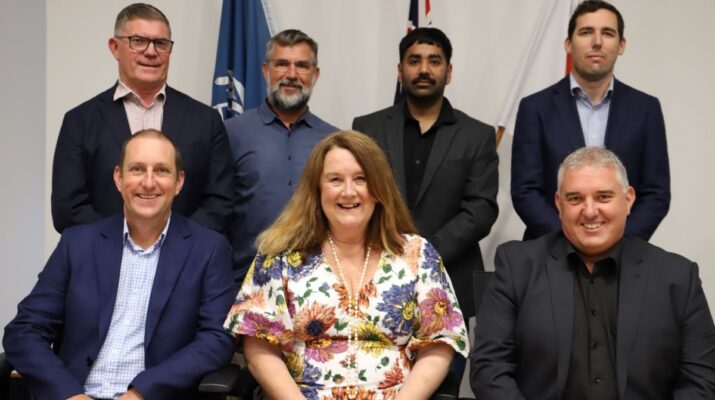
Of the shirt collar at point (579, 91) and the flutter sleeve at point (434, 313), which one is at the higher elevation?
the shirt collar at point (579, 91)

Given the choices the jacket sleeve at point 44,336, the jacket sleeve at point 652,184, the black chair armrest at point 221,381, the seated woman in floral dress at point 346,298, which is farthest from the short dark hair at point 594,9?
the jacket sleeve at point 44,336

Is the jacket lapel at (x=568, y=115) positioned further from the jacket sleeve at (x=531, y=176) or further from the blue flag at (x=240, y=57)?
the blue flag at (x=240, y=57)

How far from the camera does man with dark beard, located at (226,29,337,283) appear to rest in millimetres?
3771

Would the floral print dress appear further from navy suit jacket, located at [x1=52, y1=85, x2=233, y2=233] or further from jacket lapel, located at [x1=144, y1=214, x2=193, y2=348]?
navy suit jacket, located at [x1=52, y1=85, x2=233, y2=233]

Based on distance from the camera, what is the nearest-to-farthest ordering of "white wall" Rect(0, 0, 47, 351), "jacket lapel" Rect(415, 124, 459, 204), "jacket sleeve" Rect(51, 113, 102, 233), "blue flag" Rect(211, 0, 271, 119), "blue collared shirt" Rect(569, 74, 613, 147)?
"jacket sleeve" Rect(51, 113, 102, 233) < "blue collared shirt" Rect(569, 74, 613, 147) < "jacket lapel" Rect(415, 124, 459, 204) < "blue flag" Rect(211, 0, 271, 119) < "white wall" Rect(0, 0, 47, 351)

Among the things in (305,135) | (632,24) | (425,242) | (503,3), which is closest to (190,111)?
(305,135)

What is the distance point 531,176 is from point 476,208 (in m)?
0.28

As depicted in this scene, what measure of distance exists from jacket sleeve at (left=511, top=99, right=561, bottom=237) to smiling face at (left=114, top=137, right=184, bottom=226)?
143 cm

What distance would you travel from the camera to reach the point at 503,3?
4.82 meters

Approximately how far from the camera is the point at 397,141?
3838 millimetres

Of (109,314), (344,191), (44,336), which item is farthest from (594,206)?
(44,336)

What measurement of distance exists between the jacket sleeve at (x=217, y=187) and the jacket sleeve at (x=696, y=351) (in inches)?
69.5

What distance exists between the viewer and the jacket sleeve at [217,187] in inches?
134

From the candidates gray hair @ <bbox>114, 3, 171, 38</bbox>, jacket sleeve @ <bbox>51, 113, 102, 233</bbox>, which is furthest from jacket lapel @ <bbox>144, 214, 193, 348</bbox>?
gray hair @ <bbox>114, 3, 171, 38</bbox>
